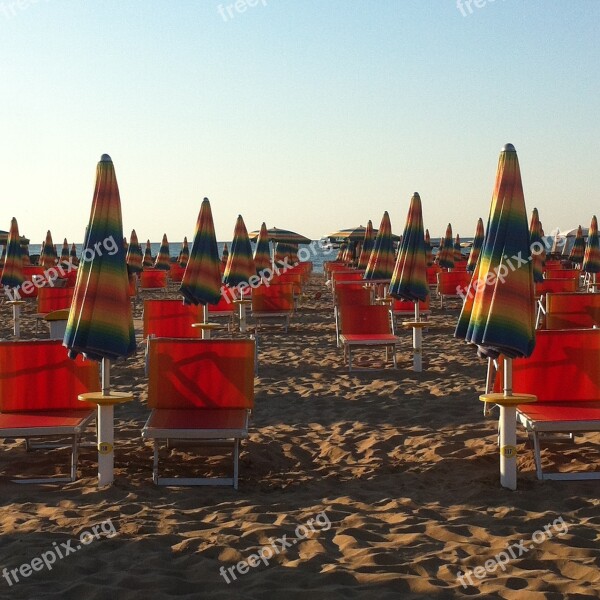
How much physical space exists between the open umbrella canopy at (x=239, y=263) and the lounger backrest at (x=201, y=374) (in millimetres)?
6361

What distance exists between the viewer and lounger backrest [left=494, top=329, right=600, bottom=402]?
5262 mm

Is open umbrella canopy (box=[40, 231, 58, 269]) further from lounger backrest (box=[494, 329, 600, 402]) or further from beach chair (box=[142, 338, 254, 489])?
lounger backrest (box=[494, 329, 600, 402])

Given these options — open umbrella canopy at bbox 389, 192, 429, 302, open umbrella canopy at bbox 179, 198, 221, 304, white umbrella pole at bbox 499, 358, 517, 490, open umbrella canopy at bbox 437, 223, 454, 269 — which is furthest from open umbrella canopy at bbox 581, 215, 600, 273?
white umbrella pole at bbox 499, 358, 517, 490

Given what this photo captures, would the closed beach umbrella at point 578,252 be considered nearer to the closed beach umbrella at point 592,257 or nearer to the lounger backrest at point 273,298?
the closed beach umbrella at point 592,257

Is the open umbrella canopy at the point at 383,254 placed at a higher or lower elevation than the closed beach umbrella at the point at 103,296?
higher

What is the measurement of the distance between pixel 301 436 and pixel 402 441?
80 cm

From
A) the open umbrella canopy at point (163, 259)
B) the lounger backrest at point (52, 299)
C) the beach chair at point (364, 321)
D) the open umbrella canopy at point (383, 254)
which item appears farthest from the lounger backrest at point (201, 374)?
the open umbrella canopy at point (163, 259)

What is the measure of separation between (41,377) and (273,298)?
7504mm

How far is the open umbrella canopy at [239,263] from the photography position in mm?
11766

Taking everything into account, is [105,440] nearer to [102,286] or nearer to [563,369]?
[102,286]

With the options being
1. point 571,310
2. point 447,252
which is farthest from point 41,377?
point 447,252

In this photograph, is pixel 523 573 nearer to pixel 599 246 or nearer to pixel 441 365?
pixel 441 365

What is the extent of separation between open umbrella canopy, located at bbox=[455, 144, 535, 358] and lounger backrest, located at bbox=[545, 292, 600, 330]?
14.0 feet

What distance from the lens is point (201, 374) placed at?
536 centimetres
